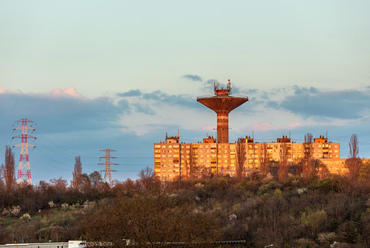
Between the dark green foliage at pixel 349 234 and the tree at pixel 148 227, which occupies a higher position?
the tree at pixel 148 227

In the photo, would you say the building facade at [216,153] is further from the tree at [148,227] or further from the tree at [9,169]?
the tree at [148,227]

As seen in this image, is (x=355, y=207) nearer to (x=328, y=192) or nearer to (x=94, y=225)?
(x=328, y=192)

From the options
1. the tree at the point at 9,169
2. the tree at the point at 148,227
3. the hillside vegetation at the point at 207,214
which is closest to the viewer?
the tree at the point at 148,227

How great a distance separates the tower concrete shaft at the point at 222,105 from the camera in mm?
164750

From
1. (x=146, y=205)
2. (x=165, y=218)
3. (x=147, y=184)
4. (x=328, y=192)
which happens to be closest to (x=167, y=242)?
(x=165, y=218)

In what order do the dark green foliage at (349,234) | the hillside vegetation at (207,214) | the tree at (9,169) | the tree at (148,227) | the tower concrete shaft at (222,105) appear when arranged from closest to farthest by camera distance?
1. the tree at (148,227)
2. the hillside vegetation at (207,214)
3. the dark green foliage at (349,234)
4. the tree at (9,169)
5. the tower concrete shaft at (222,105)

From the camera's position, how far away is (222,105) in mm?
166125

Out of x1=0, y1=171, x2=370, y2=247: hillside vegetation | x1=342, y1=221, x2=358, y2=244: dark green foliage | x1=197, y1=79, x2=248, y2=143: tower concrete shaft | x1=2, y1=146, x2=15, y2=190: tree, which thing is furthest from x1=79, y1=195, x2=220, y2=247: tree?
x1=197, y1=79, x2=248, y2=143: tower concrete shaft

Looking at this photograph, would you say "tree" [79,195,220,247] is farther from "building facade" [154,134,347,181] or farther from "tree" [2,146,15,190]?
"building facade" [154,134,347,181]

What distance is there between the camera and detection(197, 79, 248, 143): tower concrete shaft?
541ft

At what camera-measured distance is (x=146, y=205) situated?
38.3 meters

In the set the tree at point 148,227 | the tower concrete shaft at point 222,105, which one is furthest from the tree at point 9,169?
the tower concrete shaft at point 222,105

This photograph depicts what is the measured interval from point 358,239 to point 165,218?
16.5 m

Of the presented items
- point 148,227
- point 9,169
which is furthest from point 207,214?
point 9,169
